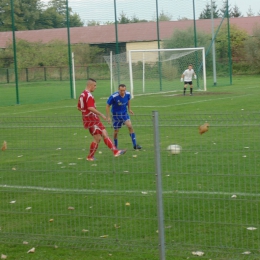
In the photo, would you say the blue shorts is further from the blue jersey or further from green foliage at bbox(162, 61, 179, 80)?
green foliage at bbox(162, 61, 179, 80)

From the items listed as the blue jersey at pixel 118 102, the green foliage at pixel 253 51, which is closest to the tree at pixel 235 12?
the green foliage at pixel 253 51

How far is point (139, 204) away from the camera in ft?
28.5

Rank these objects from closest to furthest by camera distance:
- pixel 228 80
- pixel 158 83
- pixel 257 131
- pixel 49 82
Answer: pixel 257 131, pixel 158 83, pixel 228 80, pixel 49 82

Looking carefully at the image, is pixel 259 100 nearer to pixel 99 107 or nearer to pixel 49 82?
pixel 99 107

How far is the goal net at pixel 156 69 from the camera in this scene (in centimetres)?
3253

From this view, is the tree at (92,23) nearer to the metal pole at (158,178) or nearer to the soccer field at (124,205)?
the soccer field at (124,205)

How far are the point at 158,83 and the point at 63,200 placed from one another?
26.1m

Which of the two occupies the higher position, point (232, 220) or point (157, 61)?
point (157, 61)

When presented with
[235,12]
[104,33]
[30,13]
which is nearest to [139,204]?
[30,13]

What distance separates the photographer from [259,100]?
25.8 metres

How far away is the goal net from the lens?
3253 cm

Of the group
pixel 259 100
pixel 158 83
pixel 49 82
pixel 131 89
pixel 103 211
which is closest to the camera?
pixel 103 211

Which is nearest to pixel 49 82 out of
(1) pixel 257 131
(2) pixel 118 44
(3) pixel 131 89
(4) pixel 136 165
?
(2) pixel 118 44

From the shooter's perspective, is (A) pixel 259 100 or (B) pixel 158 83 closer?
(A) pixel 259 100
